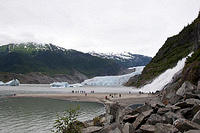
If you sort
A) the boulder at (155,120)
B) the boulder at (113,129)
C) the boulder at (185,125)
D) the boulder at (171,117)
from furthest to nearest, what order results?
the boulder at (113,129), the boulder at (155,120), the boulder at (171,117), the boulder at (185,125)

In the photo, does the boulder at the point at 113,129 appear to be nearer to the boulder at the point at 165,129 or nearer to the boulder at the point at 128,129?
the boulder at the point at 128,129

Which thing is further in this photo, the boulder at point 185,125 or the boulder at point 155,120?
the boulder at point 155,120

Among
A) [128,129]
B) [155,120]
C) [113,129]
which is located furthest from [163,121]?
[113,129]

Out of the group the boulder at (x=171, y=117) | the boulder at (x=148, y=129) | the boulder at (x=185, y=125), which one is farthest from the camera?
the boulder at (x=171, y=117)

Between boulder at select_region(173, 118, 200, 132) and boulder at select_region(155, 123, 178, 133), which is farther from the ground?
boulder at select_region(173, 118, 200, 132)

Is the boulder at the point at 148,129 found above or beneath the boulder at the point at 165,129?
beneath

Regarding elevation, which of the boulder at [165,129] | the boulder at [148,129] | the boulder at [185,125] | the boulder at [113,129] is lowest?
the boulder at [113,129]

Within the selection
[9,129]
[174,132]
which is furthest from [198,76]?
[9,129]

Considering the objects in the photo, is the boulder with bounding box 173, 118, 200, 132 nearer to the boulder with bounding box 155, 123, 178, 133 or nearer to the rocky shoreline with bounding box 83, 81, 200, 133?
the rocky shoreline with bounding box 83, 81, 200, 133

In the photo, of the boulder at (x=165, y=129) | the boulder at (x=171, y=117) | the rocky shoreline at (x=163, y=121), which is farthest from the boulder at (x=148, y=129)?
the boulder at (x=171, y=117)

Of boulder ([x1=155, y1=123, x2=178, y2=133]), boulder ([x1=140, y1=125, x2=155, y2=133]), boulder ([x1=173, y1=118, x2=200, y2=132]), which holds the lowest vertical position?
boulder ([x1=140, y1=125, x2=155, y2=133])

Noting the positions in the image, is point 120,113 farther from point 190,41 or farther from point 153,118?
point 190,41

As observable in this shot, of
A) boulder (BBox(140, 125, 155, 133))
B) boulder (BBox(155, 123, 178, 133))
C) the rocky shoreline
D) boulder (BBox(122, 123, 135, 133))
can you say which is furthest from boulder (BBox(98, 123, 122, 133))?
boulder (BBox(155, 123, 178, 133))

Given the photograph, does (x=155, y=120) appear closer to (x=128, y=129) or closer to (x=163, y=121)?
(x=163, y=121)
